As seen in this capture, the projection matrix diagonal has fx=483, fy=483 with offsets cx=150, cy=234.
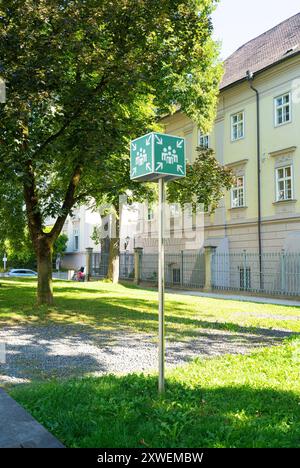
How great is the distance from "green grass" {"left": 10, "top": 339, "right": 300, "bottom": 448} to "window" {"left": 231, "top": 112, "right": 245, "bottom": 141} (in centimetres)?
2095

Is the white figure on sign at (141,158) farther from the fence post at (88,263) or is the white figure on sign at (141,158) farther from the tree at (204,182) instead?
Result: the fence post at (88,263)

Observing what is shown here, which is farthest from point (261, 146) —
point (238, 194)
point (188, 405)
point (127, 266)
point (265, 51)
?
point (188, 405)

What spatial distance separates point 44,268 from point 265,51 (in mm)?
19459

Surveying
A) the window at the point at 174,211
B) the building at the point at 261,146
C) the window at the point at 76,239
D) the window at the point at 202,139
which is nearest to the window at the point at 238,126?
the building at the point at 261,146

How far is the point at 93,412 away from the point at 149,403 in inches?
22.9

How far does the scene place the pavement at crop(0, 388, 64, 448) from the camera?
3607 mm

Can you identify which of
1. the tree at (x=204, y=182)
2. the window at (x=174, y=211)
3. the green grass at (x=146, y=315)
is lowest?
the green grass at (x=146, y=315)

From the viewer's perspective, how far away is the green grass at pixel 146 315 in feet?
34.8

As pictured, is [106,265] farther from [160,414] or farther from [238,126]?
[160,414]

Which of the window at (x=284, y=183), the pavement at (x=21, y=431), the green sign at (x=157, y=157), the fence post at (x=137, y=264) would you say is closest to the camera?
the pavement at (x=21, y=431)

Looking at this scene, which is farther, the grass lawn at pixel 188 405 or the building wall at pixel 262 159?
the building wall at pixel 262 159

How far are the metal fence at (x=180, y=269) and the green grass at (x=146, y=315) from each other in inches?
350
